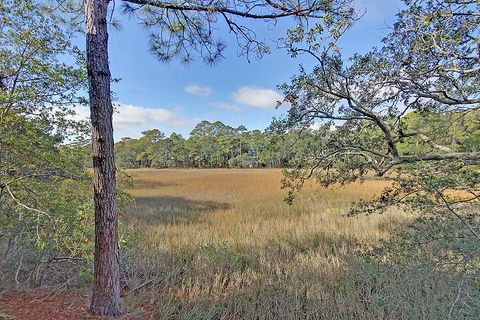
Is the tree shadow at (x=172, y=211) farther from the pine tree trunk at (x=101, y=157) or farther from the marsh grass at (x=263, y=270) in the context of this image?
the pine tree trunk at (x=101, y=157)

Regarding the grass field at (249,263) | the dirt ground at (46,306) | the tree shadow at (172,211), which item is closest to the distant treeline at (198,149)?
the tree shadow at (172,211)

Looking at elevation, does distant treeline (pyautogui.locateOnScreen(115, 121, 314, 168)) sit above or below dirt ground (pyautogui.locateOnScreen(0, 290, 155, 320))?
above

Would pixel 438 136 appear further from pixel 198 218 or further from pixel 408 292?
pixel 198 218

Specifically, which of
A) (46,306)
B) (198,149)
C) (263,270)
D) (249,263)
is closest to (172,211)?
(249,263)

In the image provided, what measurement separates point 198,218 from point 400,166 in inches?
248

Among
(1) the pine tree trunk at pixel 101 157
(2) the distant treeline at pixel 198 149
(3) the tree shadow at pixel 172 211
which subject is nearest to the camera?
(1) the pine tree trunk at pixel 101 157

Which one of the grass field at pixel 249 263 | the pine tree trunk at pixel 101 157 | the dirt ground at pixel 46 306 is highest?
the pine tree trunk at pixel 101 157

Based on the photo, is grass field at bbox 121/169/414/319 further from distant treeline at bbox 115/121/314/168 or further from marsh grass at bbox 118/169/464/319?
distant treeline at bbox 115/121/314/168

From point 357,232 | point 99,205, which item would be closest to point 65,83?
point 99,205

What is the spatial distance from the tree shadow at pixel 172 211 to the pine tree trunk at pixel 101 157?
4884mm

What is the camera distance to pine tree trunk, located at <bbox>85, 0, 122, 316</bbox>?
8.08 ft

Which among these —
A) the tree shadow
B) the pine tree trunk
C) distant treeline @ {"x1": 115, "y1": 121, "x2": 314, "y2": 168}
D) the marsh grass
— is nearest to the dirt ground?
the pine tree trunk

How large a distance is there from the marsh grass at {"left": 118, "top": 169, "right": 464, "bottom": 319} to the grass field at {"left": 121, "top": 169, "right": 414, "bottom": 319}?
2cm

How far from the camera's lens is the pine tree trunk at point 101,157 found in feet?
8.08
